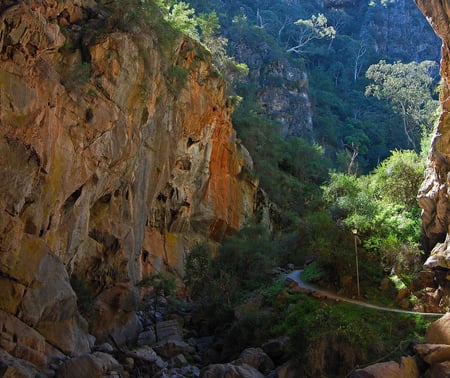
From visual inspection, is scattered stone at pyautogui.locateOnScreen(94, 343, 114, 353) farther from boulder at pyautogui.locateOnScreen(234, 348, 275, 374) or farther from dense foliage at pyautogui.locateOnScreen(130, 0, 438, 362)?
boulder at pyautogui.locateOnScreen(234, 348, 275, 374)

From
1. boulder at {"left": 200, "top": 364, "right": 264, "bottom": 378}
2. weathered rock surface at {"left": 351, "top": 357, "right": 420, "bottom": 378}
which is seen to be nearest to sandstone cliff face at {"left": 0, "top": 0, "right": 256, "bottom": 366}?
boulder at {"left": 200, "top": 364, "right": 264, "bottom": 378}

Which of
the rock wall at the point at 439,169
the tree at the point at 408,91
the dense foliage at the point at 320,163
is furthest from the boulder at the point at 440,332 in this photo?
the tree at the point at 408,91

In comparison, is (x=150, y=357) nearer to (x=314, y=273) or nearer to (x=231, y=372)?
(x=231, y=372)

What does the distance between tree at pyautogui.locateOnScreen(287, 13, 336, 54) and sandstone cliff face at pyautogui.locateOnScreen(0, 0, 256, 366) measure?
43.0 metres

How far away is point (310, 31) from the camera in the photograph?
77250 millimetres

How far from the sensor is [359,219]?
78.7 feet

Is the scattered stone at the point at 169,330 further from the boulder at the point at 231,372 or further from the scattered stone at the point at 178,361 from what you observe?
the boulder at the point at 231,372

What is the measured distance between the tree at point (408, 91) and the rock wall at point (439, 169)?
39635mm

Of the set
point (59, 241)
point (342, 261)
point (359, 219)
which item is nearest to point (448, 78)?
point (359, 219)

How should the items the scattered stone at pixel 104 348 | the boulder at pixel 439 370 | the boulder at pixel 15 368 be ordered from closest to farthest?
the boulder at pixel 439 370
the boulder at pixel 15 368
the scattered stone at pixel 104 348

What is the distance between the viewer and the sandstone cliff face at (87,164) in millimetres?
18531

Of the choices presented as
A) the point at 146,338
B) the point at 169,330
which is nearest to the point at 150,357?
the point at 146,338

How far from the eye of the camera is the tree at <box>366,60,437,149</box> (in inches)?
2384

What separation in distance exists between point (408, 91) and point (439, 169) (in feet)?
141
